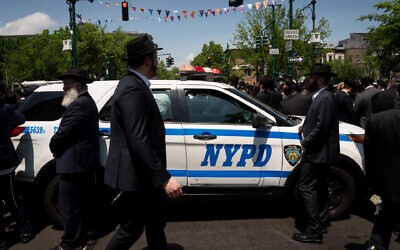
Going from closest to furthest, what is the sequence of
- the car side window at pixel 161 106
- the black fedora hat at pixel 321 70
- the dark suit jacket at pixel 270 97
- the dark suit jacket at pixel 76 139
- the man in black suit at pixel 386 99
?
the dark suit jacket at pixel 76 139 < the black fedora hat at pixel 321 70 < the car side window at pixel 161 106 < the man in black suit at pixel 386 99 < the dark suit jacket at pixel 270 97

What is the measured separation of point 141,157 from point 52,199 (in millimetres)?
2427

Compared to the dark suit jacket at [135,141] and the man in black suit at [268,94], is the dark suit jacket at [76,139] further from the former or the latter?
the man in black suit at [268,94]

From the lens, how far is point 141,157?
2.29m

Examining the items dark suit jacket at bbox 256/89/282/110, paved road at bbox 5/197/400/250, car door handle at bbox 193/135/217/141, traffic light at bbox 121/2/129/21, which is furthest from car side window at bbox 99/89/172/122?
traffic light at bbox 121/2/129/21

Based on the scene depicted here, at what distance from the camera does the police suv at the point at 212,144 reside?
413cm

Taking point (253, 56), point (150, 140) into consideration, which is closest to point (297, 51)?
point (253, 56)

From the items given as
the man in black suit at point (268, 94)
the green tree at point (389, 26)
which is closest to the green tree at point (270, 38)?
the green tree at point (389, 26)

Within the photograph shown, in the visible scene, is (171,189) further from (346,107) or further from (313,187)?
(346,107)

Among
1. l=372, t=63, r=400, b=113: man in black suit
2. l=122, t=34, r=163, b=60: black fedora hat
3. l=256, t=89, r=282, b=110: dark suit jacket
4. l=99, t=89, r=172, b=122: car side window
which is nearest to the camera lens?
l=122, t=34, r=163, b=60: black fedora hat

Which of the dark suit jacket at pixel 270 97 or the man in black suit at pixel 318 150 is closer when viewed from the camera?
the man in black suit at pixel 318 150

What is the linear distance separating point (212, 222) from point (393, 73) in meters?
2.92

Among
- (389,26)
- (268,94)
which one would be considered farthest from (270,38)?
(268,94)

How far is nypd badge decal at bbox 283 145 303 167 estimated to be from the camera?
421cm

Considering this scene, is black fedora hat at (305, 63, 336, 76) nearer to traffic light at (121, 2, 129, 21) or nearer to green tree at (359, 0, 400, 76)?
traffic light at (121, 2, 129, 21)
